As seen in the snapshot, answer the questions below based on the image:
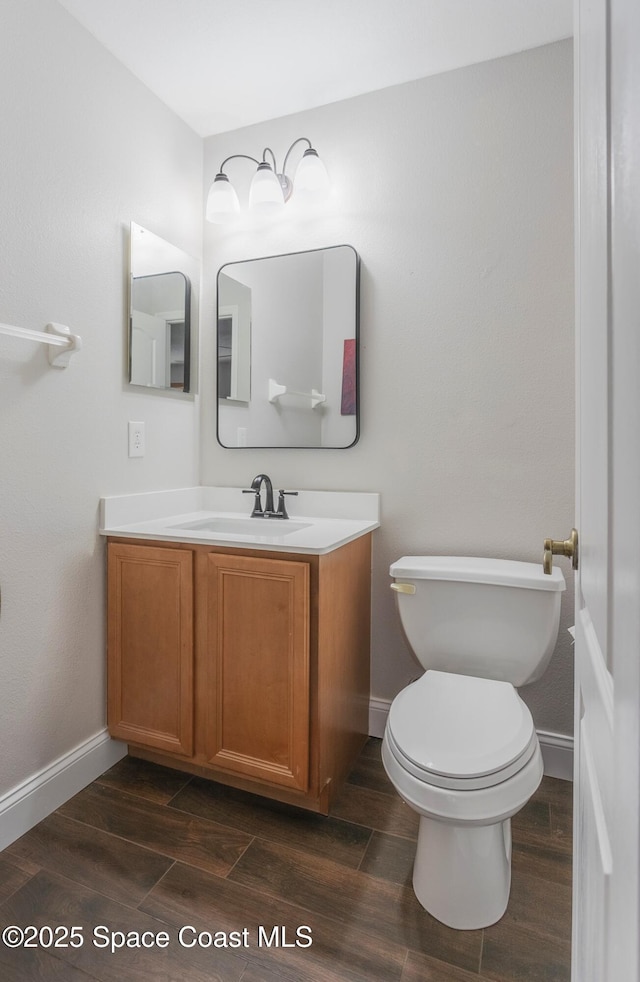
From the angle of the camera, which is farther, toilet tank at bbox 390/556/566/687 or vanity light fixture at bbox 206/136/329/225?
vanity light fixture at bbox 206/136/329/225

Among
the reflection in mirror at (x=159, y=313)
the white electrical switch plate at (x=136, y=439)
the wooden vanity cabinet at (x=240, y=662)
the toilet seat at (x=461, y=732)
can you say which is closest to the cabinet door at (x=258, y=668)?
the wooden vanity cabinet at (x=240, y=662)

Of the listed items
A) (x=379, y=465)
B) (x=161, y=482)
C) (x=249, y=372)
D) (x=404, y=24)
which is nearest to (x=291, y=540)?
(x=379, y=465)

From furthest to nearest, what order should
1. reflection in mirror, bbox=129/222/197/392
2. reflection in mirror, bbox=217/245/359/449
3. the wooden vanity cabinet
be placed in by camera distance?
1. reflection in mirror, bbox=217/245/359/449
2. reflection in mirror, bbox=129/222/197/392
3. the wooden vanity cabinet

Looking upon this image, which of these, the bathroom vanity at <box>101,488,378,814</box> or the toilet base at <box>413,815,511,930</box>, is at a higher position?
the bathroom vanity at <box>101,488,378,814</box>

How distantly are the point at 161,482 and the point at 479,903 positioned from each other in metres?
1.65

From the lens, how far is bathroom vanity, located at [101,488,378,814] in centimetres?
152

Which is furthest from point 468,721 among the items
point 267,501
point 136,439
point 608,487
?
point 136,439

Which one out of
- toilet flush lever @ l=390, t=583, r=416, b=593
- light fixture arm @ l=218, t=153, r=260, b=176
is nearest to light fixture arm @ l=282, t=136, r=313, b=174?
light fixture arm @ l=218, t=153, r=260, b=176

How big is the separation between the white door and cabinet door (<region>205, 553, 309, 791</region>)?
0.86m

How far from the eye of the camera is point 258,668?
157 centimetres

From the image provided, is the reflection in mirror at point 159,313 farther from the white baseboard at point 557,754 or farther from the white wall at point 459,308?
the white baseboard at point 557,754

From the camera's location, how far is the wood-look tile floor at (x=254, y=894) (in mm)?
1144

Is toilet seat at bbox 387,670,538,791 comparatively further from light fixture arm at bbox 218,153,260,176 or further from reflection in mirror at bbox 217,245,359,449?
light fixture arm at bbox 218,153,260,176

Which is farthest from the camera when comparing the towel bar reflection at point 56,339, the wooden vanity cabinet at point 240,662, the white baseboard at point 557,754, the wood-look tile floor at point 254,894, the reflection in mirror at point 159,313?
the reflection in mirror at point 159,313
